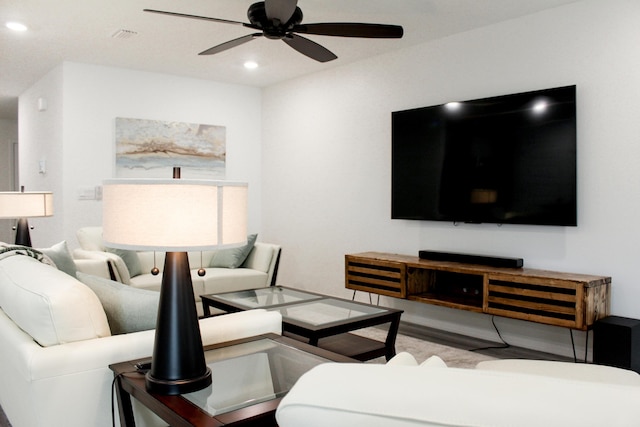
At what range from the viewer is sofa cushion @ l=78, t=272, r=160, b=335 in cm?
183

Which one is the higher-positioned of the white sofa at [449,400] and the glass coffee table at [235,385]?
the white sofa at [449,400]

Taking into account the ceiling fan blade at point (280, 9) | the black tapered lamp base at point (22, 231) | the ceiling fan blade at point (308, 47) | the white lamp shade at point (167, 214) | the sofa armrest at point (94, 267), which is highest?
the ceiling fan blade at point (280, 9)

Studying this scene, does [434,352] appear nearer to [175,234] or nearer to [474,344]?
[474,344]

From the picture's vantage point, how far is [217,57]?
497cm

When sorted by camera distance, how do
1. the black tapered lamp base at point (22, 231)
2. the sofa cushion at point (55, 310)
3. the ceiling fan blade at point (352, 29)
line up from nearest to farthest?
the sofa cushion at point (55, 310) → the ceiling fan blade at point (352, 29) → the black tapered lamp base at point (22, 231)

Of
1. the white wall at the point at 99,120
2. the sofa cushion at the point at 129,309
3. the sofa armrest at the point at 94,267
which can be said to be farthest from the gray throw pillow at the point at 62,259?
the white wall at the point at 99,120

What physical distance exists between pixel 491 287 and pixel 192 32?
3043 millimetres

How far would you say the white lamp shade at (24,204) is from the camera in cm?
345

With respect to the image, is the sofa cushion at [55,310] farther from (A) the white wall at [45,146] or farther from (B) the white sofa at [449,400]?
(A) the white wall at [45,146]

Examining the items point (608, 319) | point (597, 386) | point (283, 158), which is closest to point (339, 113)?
point (283, 158)

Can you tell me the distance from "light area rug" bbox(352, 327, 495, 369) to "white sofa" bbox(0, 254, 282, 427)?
2.04 meters

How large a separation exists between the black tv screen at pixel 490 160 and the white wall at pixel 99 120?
235 cm

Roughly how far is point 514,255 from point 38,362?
3.27m

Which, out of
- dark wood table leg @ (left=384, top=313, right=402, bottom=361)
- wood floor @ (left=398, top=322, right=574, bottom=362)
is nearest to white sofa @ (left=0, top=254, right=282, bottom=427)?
dark wood table leg @ (left=384, top=313, right=402, bottom=361)
